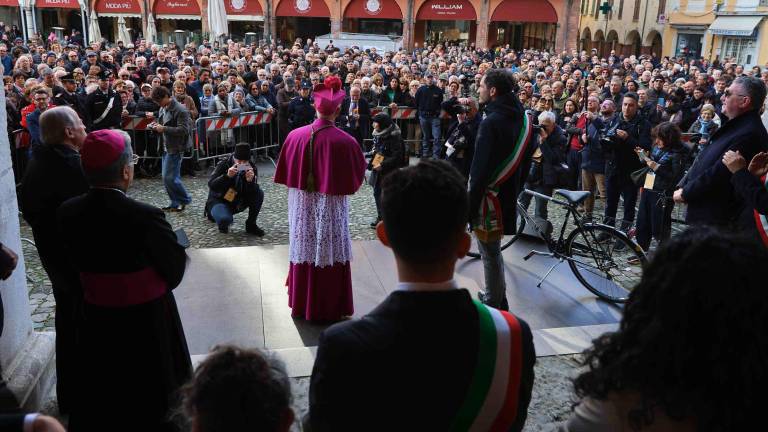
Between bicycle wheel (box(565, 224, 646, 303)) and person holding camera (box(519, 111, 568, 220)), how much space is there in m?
1.28

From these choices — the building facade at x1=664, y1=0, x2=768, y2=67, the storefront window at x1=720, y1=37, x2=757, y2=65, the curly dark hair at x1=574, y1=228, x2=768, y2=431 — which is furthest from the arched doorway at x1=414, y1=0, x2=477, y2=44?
the curly dark hair at x1=574, y1=228, x2=768, y2=431

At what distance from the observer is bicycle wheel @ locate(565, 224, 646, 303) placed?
5637 mm

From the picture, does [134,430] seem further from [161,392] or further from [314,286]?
[314,286]

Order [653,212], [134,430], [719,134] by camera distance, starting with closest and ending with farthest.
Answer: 1. [134,430]
2. [719,134]
3. [653,212]

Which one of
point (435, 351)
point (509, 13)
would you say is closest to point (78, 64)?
point (435, 351)

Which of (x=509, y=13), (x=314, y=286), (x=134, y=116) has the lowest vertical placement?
(x=314, y=286)

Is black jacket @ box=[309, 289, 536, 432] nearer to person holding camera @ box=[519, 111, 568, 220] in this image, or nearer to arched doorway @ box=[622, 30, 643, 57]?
person holding camera @ box=[519, 111, 568, 220]

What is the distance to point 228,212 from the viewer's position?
758 cm

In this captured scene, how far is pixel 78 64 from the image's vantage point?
1639 centimetres

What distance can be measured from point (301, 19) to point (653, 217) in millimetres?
39137

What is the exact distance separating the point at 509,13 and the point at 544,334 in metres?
34.5

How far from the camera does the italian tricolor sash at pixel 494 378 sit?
173 centimetres

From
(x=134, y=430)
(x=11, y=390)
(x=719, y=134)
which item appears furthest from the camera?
(x=719, y=134)

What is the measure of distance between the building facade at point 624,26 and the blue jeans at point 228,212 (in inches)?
1273
